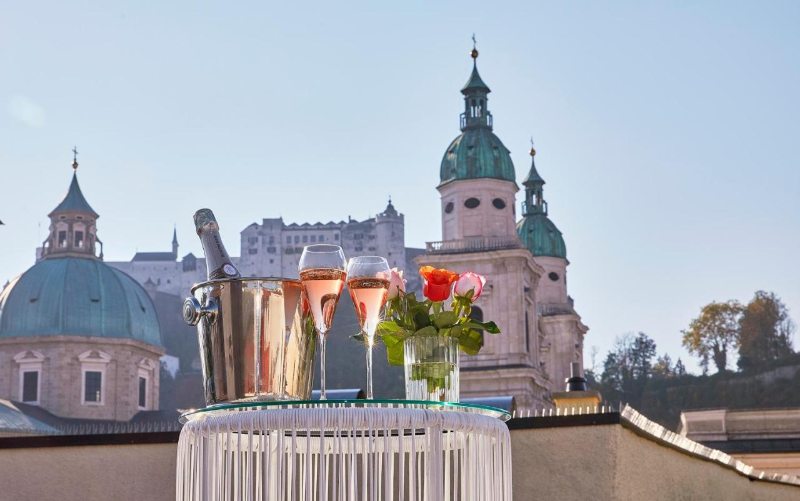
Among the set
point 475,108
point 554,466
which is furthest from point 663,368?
point 554,466

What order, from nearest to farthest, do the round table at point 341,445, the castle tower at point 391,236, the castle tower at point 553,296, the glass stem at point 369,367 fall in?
the round table at point 341,445, the glass stem at point 369,367, the castle tower at point 553,296, the castle tower at point 391,236

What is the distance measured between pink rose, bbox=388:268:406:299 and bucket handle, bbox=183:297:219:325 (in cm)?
77

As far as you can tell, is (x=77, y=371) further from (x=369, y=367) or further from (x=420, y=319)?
(x=369, y=367)

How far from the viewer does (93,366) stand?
215 feet

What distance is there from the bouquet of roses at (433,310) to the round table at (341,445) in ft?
1.64

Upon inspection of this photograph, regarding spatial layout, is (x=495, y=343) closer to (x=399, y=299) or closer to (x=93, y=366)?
(x=93, y=366)

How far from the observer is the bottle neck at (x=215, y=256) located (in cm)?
578

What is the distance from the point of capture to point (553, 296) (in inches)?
2813

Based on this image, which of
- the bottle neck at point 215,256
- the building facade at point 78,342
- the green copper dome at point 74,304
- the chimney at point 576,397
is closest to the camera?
the bottle neck at point 215,256

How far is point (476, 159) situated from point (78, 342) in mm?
21449

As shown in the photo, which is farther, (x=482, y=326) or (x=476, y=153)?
(x=476, y=153)

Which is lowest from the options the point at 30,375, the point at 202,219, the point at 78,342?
the point at 202,219

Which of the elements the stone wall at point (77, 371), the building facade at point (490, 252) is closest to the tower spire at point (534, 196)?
the building facade at point (490, 252)

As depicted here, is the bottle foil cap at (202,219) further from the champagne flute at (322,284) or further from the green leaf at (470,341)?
the green leaf at (470,341)
